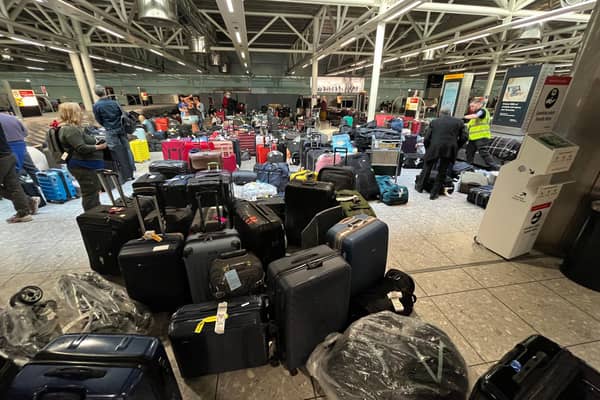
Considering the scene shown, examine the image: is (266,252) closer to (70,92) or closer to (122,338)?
(122,338)

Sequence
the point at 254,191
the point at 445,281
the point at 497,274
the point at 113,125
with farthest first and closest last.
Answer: the point at 113,125
the point at 254,191
the point at 497,274
the point at 445,281

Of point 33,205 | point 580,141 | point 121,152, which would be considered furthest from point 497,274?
point 121,152

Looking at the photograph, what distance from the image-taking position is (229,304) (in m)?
1.48

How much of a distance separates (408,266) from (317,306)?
1.49m

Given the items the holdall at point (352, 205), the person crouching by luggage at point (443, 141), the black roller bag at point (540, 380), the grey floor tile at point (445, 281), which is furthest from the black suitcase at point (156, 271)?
the person crouching by luggage at point (443, 141)

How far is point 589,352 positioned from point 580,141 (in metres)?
1.88

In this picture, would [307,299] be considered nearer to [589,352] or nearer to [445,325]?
[445,325]

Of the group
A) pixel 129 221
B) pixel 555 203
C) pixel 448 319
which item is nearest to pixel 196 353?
pixel 129 221

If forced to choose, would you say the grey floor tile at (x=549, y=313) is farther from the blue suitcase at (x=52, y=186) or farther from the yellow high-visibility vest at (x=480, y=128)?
the blue suitcase at (x=52, y=186)

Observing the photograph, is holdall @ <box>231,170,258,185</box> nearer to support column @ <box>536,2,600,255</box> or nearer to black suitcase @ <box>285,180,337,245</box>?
black suitcase @ <box>285,180,337,245</box>

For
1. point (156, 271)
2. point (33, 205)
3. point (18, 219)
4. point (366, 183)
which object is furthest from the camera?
point (366, 183)

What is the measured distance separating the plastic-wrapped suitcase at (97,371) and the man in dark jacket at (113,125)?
4174 mm

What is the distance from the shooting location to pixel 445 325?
1.86 meters

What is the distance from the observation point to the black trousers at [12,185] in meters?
3.08
